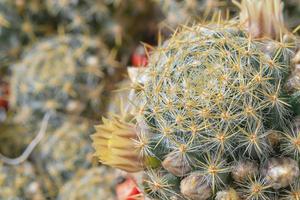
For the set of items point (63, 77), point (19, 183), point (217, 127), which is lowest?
point (19, 183)

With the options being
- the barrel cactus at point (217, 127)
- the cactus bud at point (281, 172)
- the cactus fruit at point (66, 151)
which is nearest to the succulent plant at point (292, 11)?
the barrel cactus at point (217, 127)

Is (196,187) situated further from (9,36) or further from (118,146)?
(9,36)

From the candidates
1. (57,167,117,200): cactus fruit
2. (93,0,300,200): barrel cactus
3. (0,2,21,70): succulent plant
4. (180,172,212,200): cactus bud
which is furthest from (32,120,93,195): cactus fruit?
(180,172,212,200): cactus bud

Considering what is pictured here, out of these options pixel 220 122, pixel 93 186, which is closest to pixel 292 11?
pixel 220 122

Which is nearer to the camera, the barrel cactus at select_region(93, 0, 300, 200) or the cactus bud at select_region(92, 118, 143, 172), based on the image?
the barrel cactus at select_region(93, 0, 300, 200)

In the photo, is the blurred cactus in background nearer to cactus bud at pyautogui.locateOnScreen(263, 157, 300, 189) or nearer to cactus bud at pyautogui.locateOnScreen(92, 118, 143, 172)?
cactus bud at pyautogui.locateOnScreen(92, 118, 143, 172)

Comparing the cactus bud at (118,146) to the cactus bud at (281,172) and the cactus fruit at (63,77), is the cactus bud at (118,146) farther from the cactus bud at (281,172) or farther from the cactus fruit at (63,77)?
the cactus fruit at (63,77)
